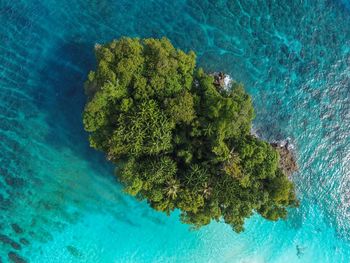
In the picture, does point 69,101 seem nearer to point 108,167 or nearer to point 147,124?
point 108,167

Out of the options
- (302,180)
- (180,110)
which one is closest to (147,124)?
(180,110)

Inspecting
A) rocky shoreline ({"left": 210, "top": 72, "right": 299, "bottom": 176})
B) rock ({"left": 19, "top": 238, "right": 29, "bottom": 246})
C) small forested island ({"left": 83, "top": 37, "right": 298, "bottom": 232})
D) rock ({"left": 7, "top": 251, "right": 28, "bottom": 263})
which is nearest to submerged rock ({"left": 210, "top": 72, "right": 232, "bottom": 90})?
rocky shoreline ({"left": 210, "top": 72, "right": 299, "bottom": 176})

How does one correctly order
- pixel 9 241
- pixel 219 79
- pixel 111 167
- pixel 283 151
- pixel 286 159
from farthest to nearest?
pixel 283 151
pixel 286 159
pixel 9 241
pixel 111 167
pixel 219 79

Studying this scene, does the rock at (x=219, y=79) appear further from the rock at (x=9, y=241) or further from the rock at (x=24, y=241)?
the rock at (x=9, y=241)

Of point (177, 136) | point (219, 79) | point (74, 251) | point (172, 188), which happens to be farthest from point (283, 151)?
point (74, 251)

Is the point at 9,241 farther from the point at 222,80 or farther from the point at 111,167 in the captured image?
the point at 222,80

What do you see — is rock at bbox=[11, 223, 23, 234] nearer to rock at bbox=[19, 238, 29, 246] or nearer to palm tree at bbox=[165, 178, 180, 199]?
rock at bbox=[19, 238, 29, 246]
